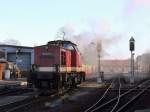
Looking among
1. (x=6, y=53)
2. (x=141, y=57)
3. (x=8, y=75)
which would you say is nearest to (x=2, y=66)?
(x=8, y=75)

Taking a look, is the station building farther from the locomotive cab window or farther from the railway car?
the locomotive cab window

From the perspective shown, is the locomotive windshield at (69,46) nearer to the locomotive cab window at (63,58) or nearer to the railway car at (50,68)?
the railway car at (50,68)

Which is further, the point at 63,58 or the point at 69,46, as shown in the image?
the point at 69,46

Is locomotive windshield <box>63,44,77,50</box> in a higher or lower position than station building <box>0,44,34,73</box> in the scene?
lower

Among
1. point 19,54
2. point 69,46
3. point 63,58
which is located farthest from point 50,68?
point 19,54

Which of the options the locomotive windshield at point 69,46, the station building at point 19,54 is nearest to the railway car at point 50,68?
the locomotive windshield at point 69,46

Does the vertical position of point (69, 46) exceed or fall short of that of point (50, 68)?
it exceeds it

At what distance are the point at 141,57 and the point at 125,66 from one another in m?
26.5

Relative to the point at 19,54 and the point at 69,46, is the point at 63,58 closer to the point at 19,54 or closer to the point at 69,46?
the point at 69,46

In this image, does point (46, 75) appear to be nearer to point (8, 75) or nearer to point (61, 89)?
point (61, 89)

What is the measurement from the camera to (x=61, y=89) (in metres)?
28.6

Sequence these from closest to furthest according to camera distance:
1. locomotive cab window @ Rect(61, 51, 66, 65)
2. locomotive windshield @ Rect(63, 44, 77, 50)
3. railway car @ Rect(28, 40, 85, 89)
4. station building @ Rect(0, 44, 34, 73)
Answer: railway car @ Rect(28, 40, 85, 89)
locomotive cab window @ Rect(61, 51, 66, 65)
locomotive windshield @ Rect(63, 44, 77, 50)
station building @ Rect(0, 44, 34, 73)

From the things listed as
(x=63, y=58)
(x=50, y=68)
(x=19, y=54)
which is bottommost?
(x=50, y=68)

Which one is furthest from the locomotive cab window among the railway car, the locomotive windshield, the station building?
the station building
